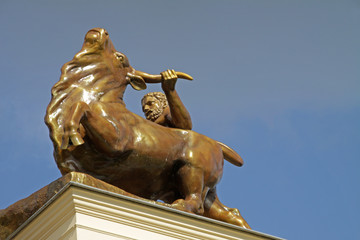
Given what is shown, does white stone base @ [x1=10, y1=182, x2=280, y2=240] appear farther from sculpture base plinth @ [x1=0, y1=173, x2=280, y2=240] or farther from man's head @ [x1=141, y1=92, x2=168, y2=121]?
man's head @ [x1=141, y1=92, x2=168, y2=121]

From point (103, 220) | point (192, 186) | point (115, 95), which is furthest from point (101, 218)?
point (115, 95)

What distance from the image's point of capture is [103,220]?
13.2 ft

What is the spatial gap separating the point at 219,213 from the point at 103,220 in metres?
1.12

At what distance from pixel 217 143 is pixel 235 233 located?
0.80 meters

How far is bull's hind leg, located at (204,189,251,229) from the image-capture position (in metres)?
4.88

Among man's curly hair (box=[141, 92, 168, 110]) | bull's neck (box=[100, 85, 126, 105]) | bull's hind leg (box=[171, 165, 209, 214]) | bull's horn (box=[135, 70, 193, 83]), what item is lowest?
bull's hind leg (box=[171, 165, 209, 214])

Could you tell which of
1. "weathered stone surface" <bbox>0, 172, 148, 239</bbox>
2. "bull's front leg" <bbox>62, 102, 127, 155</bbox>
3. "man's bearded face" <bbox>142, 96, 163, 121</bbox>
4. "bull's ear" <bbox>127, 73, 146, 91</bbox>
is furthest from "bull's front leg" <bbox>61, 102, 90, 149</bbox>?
"man's bearded face" <bbox>142, 96, 163, 121</bbox>

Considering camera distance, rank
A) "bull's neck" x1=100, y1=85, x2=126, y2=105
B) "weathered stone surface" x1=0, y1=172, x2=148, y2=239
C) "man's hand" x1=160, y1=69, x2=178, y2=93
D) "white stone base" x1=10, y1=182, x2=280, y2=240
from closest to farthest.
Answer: "white stone base" x1=10, y1=182, x2=280, y2=240 < "weathered stone surface" x1=0, y1=172, x2=148, y2=239 < "bull's neck" x1=100, y1=85, x2=126, y2=105 < "man's hand" x1=160, y1=69, x2=178, y2=93

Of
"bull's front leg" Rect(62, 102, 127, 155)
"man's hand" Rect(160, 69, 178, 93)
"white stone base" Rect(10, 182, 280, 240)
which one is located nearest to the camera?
"white stone base" Rect(10, 182, 280, 240)

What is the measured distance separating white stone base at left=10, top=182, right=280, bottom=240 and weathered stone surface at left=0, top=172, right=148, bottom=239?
11 centimetres

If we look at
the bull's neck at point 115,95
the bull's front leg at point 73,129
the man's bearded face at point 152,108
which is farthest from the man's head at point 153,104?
the bull's front leg at point 73,129

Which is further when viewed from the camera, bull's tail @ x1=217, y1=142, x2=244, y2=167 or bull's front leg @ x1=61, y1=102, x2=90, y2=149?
bull's tail @ x1=217, y1=142, x2=244, y2=167

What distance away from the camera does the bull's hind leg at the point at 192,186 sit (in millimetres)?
4531

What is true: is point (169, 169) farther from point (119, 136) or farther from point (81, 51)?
point (81, 51)
